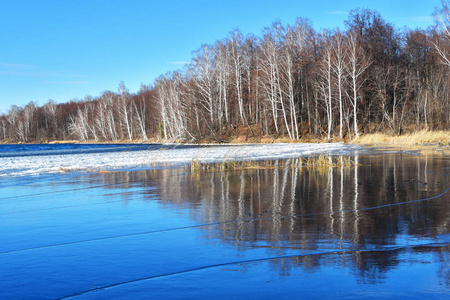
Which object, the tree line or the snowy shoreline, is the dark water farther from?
the tree line

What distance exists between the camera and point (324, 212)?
25.4ft

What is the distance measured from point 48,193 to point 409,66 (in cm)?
4840

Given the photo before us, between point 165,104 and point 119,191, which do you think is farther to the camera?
point 165,104

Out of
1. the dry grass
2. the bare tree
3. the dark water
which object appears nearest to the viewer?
the dark water

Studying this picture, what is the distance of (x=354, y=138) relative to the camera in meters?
39.3

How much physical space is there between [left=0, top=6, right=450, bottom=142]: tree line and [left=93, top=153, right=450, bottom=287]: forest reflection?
83.8ft

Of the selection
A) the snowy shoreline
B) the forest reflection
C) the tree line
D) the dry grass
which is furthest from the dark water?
the tree line

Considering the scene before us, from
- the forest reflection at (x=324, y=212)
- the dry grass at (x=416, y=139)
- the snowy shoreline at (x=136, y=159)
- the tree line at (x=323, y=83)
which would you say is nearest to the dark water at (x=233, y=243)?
the forest reflection at (x=324, y=212)

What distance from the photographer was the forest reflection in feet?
16.8

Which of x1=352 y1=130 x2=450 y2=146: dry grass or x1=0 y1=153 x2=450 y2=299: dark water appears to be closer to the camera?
x1=0 y1=153 x2=450 y2=299: dark water

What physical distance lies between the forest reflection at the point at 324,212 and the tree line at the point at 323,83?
83.8ft

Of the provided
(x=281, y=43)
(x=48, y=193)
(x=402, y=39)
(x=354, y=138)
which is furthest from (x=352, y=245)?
(x=402, y=39)

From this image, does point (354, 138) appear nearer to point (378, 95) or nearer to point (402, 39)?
point (378, 95)

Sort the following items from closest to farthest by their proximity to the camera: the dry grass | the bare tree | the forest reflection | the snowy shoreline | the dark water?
the dark water
the forest reflection
the snowy shoreline
the dry grass
the bare tree
